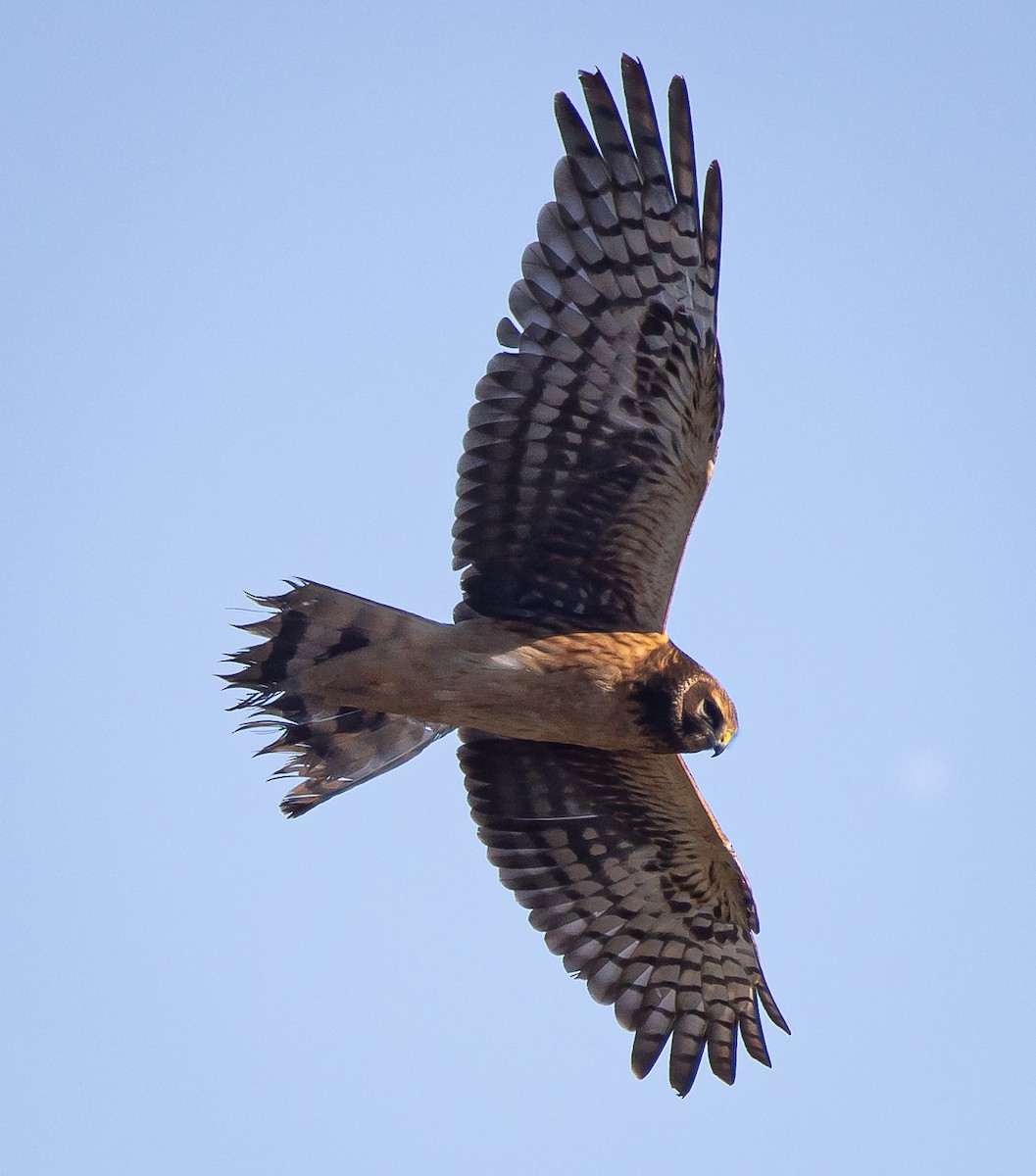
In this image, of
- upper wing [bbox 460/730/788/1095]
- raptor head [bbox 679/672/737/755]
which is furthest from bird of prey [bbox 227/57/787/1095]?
upper wing [bbox 460/730/788/1095]

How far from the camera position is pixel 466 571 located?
7152 mm

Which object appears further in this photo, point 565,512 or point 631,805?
point 631,805

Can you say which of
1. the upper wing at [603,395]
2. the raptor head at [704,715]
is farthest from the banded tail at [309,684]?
the raptor head at [704,715]

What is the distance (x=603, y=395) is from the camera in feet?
22.7

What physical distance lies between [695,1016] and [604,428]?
3.01 metres

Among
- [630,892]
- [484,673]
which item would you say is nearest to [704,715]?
[484,673]

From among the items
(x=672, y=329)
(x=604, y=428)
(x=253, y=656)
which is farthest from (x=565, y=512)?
(x=253, y=656)

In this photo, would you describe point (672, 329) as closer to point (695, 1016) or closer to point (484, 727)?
point (484, 727)

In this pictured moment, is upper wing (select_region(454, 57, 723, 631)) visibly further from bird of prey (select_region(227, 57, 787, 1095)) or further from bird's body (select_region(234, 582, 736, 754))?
bird's body (select_region(234, 582, 736, 754))

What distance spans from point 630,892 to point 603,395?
8.53 ft

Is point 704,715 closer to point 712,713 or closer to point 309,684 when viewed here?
point 712,713

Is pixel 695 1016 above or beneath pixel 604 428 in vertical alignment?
beneath

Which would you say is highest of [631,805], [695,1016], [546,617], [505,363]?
[505,363]

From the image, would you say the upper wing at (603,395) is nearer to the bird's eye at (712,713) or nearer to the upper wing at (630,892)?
the bird's eye at (712,713)
